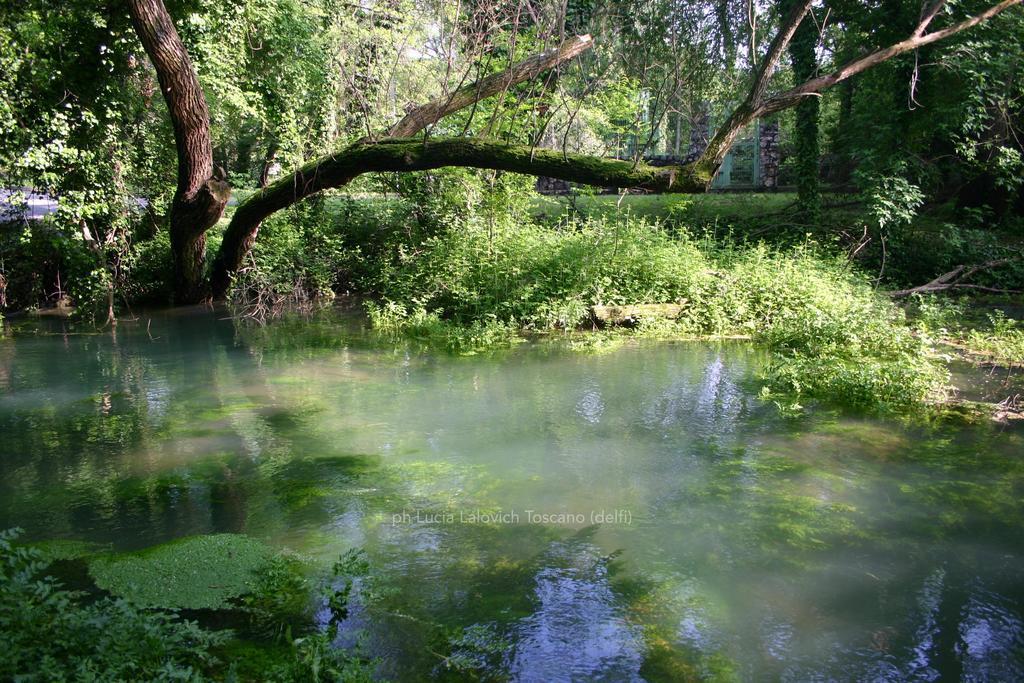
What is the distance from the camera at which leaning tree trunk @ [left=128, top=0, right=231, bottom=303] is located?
10531mm

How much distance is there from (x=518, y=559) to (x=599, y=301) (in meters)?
7.14

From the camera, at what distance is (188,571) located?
14.0ft

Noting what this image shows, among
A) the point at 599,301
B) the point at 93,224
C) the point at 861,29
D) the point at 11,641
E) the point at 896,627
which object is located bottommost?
the point at 896,627

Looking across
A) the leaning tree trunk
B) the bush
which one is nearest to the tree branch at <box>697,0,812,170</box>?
the bush

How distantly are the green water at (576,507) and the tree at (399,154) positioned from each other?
233cm

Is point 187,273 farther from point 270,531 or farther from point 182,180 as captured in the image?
point 270,531

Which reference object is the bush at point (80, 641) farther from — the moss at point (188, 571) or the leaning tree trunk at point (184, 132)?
the leaning tree trunk at point (184, 132)

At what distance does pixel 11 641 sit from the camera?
284 centimetres

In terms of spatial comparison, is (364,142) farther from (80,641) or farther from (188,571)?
(80,641)

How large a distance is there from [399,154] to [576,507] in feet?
20.9

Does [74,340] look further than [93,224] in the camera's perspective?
No

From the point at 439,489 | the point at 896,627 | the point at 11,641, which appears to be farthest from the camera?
the point at 439,489

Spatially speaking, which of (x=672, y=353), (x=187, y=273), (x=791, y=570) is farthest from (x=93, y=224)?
(x=791, y=570)


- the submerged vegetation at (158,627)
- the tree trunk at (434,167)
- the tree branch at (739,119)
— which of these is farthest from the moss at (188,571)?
the tree branch at (739,119)
